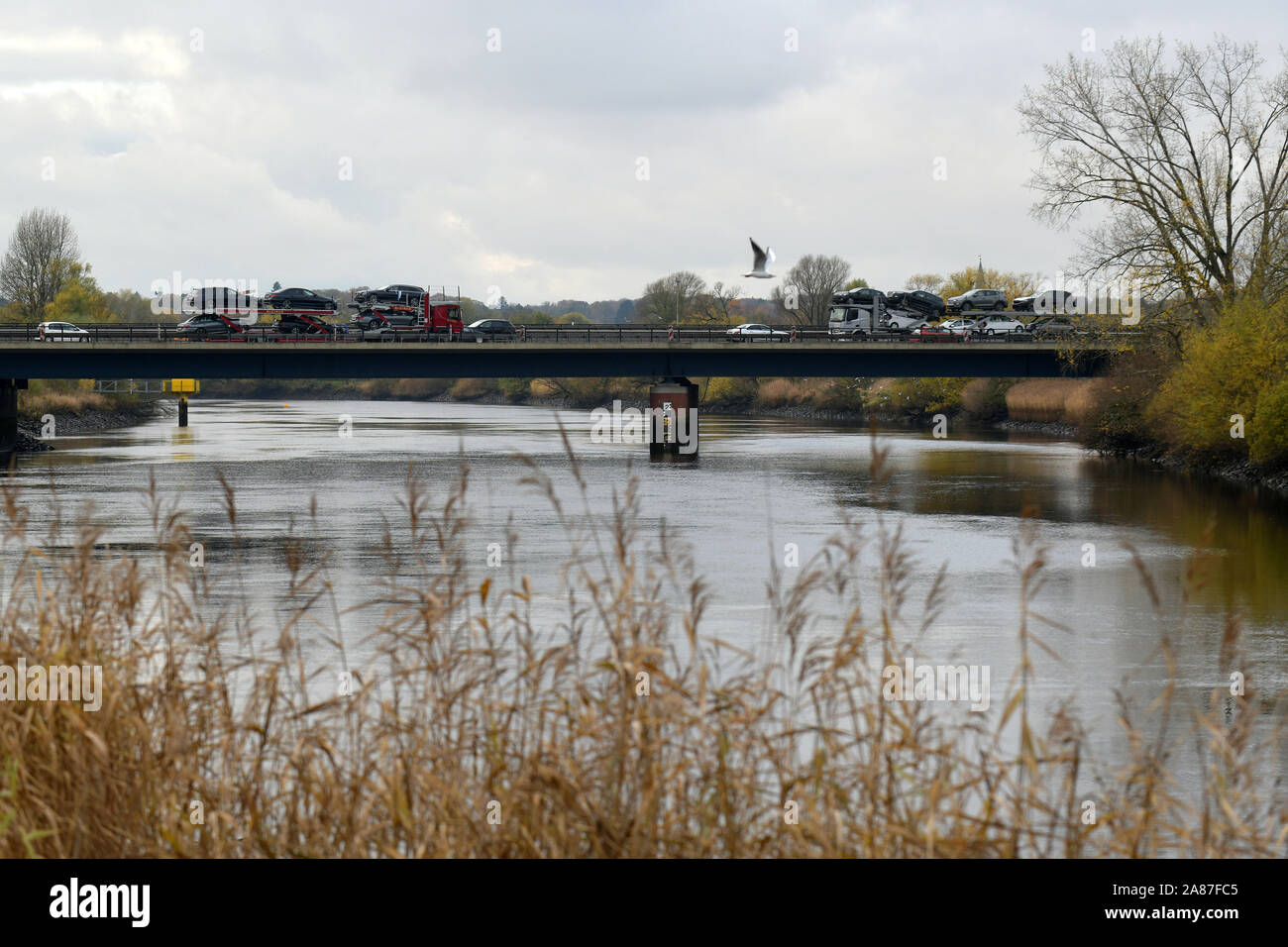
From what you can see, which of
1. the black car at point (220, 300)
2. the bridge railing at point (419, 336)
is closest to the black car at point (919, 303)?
the bridge railing at point (419, 336)

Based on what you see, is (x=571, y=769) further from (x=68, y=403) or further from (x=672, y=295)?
(x=672, y=295)

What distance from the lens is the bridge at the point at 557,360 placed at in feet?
240

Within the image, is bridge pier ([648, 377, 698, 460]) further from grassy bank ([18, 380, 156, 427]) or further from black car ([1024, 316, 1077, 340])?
grassy bank ([18, 380, 156, 427])

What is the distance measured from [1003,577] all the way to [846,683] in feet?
76.5

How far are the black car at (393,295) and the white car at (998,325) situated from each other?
117 ft

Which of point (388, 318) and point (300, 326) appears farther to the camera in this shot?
point (388, 318)

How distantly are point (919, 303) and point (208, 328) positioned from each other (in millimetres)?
47288

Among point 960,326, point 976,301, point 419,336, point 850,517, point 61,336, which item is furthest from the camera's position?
point 976,301

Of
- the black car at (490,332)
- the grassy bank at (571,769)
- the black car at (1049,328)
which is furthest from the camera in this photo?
the black car at (490,332)

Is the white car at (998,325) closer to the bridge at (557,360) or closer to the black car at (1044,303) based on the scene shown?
the black car at (1044,303)

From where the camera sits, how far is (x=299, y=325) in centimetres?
7912

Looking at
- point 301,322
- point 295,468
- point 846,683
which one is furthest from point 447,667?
point 301,322

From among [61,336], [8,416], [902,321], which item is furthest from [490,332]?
[902,321]

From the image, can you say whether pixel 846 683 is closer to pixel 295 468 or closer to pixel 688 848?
pixel 688 848
